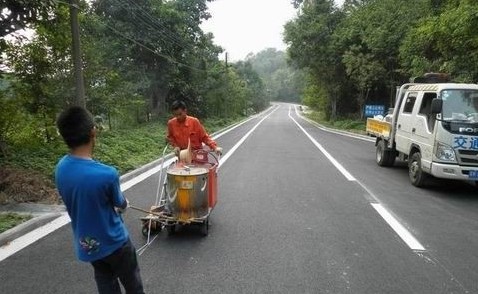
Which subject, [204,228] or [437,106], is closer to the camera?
[204,228]

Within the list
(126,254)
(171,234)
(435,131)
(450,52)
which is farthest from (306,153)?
(126,254)

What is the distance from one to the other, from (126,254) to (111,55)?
86.6ft

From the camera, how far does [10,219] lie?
637 centimetres

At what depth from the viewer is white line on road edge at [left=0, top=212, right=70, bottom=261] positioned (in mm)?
5395

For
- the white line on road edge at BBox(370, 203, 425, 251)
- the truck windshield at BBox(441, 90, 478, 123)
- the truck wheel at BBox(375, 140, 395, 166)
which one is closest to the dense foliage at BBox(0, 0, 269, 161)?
the white line on road edge at BBox(370, 203, 425, 251)

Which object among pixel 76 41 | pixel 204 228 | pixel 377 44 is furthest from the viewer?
pixel 377 44

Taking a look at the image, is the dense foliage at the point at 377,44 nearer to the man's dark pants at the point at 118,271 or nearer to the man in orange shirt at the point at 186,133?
the man in orange shirt at the point at 186,133

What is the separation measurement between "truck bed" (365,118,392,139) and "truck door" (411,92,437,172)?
2139 mm

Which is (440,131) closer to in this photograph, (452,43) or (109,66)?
(452,43)

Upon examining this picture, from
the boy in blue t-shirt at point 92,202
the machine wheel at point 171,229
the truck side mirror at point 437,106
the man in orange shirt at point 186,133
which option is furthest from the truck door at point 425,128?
the boy in blue t-shirt at point 92,202

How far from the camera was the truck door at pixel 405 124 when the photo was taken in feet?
35.1

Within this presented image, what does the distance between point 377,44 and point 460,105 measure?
870 inches

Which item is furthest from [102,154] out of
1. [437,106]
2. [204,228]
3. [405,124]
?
[437,106]

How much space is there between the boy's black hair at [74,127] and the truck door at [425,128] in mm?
7860
